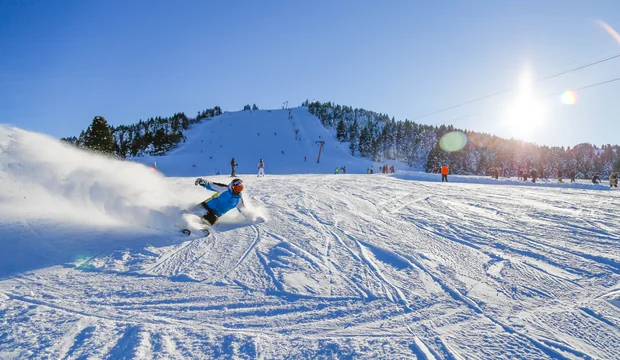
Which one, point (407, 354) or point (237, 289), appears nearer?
point (407, 354)

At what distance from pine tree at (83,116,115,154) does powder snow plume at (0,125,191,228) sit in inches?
1154

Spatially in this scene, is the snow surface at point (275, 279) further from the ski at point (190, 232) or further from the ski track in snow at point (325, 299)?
the ski at point (190, 232)

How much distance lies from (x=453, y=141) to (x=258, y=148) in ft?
217

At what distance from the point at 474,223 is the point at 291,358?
607 cm

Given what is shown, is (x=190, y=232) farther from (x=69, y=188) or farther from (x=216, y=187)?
(x=69, y=188)

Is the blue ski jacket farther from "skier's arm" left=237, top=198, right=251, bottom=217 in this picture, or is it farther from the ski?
the ski

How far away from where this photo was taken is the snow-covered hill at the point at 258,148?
183 feet

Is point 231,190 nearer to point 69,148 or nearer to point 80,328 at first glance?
point 80,328

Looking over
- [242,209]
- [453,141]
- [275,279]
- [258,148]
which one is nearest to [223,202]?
[242,209]

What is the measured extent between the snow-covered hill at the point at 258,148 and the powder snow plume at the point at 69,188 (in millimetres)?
37077

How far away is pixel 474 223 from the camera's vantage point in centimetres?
694

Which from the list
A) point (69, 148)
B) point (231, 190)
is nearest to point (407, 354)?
point (231, 190)

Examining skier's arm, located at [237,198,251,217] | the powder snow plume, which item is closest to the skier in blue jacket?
skier's arm, located at [237,198,251,217]

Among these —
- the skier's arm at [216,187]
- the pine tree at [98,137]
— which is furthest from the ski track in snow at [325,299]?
the pine tree at [98,137]
